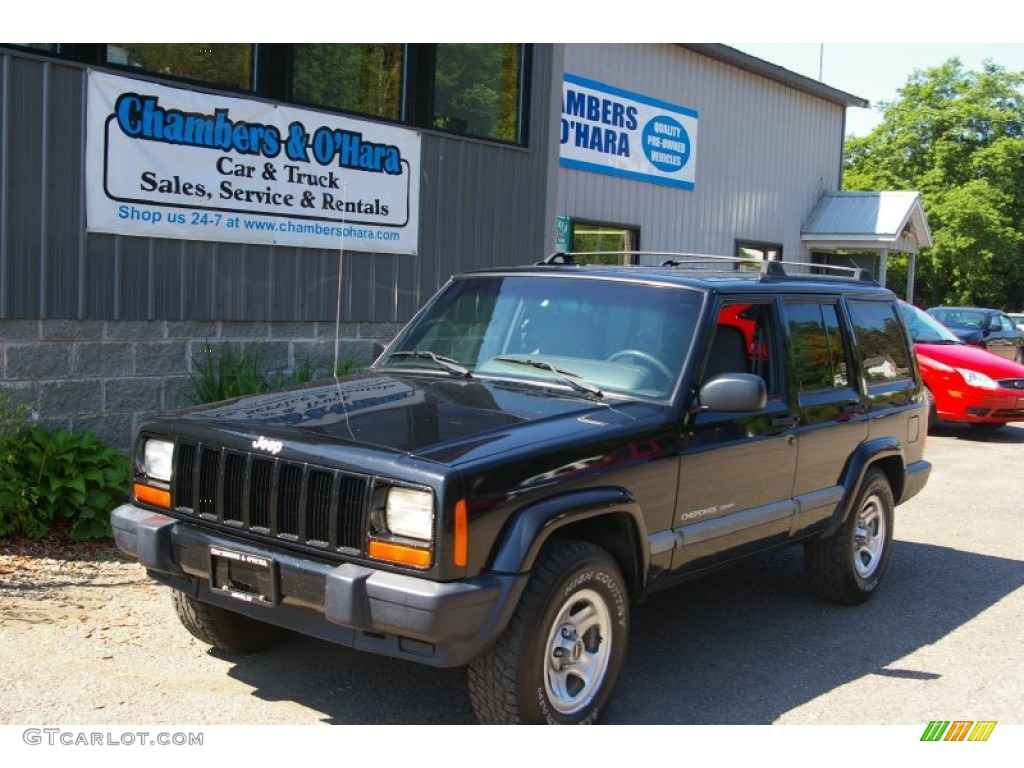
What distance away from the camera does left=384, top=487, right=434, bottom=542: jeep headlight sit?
3.74 m

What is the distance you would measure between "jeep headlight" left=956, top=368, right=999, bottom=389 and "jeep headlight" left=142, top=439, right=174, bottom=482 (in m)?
11.3

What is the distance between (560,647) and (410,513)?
0.88 metres

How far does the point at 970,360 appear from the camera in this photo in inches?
534

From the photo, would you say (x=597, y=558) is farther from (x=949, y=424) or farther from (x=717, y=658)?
(x=949, y=424)

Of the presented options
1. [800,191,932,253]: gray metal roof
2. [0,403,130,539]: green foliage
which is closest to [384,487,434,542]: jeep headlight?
[0,403,130,539]: green foliage

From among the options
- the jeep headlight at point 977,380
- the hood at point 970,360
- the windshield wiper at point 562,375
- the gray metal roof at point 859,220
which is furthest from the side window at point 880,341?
the gray metal roof at point 859,220

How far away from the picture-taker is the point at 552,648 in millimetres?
4125

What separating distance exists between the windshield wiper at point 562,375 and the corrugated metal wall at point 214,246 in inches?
139

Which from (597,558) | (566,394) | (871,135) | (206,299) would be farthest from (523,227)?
(871,135)

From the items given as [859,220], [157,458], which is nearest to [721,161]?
[859,220]

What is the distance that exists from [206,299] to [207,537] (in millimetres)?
4125

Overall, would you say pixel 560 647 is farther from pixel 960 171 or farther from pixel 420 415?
pixel 960 171

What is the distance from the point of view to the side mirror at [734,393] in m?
4.62

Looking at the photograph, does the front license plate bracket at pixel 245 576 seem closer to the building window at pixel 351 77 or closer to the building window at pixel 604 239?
the building window at pixel 351 77
